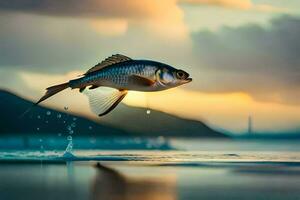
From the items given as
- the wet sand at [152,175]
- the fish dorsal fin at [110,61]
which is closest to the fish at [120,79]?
the fish dorsal fin at [110,61]

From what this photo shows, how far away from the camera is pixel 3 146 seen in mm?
5969

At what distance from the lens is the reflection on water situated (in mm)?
4164

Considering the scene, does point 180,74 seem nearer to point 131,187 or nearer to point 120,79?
point 120,79

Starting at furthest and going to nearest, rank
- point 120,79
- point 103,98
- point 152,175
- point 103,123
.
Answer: point 103,123 < point 103,98 < point 120,79 < point 152,175

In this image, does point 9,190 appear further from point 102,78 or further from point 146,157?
point 146,157

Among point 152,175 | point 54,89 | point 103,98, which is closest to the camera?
point 152,175

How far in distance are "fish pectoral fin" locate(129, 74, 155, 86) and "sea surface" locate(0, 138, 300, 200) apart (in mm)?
570

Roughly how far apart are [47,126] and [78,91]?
0.36m

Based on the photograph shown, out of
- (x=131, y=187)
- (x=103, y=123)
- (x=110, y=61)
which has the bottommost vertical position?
(x=131, y=187)

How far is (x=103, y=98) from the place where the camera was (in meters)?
5.39

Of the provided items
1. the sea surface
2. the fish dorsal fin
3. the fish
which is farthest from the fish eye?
the sea surface

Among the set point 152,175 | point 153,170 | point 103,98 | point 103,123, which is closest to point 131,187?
point 152,175

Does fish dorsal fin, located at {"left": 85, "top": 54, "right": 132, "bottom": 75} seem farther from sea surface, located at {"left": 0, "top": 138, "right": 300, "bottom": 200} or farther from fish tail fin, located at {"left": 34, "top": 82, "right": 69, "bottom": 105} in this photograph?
sea surface, located at {"left": 0, "top": 138, "right": 300, "bottom": 200}

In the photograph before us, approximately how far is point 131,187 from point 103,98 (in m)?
1.03
